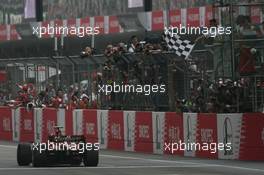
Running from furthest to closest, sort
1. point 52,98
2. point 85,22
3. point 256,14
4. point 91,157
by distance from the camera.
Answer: point 85,22, point 52,98, point 256,14, point 91,157

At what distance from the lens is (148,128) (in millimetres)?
24719

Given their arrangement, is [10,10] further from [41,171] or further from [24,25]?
[41,171]

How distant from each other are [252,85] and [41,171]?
263 inches

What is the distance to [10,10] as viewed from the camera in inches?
1754

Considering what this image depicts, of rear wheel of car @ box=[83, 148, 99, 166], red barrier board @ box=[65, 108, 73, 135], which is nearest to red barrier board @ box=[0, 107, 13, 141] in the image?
red barrier board @ box=[65, 108, 73, 135]

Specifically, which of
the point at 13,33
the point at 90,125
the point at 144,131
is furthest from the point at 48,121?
the point at 13,33

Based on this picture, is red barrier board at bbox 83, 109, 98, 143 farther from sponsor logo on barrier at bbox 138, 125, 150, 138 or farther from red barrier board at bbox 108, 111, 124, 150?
sponsor logo on barrier at bbox 138, 125, 150, 138

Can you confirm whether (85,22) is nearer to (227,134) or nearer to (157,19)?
(157,19)

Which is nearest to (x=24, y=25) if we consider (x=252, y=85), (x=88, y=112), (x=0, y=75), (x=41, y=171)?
(x=0, y=75)

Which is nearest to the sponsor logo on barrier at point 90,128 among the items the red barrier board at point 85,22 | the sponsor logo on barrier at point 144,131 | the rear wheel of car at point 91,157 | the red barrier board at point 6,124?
the sponsor logo on barrier at point 144,131

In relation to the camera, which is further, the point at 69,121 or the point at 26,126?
the point at 26,126

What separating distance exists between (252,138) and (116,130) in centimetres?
612

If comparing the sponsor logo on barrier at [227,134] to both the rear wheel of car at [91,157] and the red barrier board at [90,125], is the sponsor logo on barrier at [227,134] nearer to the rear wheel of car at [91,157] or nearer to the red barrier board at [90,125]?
the rear wheel of car at [91,157]

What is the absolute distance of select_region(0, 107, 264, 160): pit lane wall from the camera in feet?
69.4
